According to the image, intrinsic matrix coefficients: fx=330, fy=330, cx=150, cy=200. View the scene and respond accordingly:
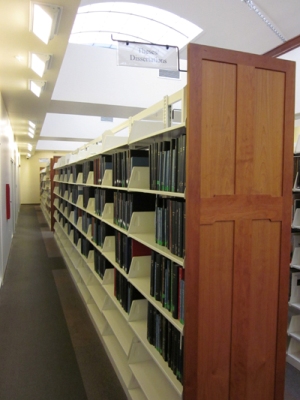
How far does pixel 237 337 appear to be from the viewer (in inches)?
70.6

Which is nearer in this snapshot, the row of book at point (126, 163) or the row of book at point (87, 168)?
the row of book at point (126, 163)

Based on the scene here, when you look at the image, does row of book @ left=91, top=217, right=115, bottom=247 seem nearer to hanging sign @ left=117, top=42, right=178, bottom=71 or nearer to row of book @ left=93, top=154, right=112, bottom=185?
row of book @ left=93, top=154, right=112, bottom=185

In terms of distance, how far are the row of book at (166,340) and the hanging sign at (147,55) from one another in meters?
3.85

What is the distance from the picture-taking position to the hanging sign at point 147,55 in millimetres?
4895

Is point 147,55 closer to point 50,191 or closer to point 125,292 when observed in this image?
point 125,292

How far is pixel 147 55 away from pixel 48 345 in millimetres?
4142

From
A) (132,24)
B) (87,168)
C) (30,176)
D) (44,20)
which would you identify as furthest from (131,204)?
(30,176)

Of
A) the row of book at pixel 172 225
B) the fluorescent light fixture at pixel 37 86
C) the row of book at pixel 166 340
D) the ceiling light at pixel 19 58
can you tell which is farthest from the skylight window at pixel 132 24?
the row of book at pixel 166 340

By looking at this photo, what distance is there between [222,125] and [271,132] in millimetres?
313

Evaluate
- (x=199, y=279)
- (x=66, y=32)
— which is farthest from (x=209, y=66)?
(x=66, y=32)

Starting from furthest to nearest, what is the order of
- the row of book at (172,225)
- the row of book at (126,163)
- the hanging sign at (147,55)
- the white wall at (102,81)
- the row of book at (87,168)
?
the white wall at (102,81) < the hanging sign at (147,55) < the row of book at (87,168) < the row of book at (126,163) < the row of book at (172,225)

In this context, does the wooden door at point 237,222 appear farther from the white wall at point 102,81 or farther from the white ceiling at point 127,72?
the white wall at point 102,81

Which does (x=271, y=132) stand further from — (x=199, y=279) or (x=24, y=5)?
(x=24, y=5)

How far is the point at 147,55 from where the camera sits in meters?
5.01
